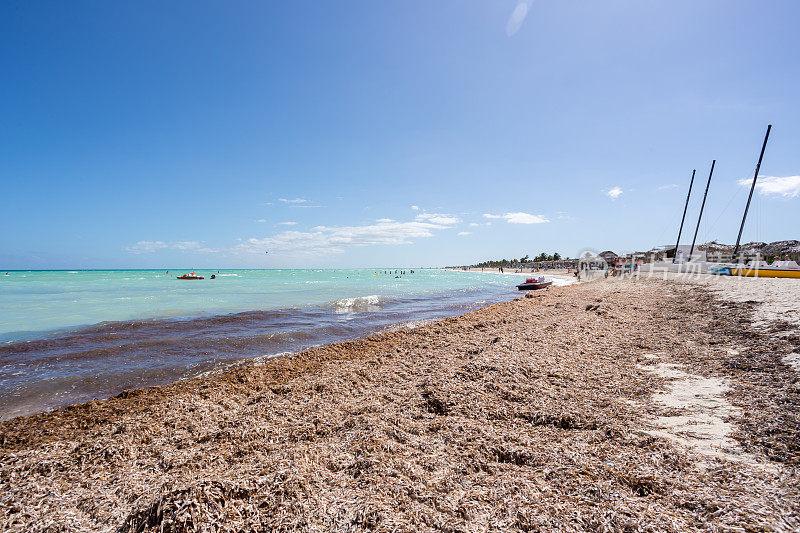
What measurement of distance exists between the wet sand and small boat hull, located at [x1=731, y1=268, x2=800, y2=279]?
19.3 meters

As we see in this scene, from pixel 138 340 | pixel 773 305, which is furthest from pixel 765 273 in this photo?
pixel 138 340

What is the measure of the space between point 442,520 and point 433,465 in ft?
2.78

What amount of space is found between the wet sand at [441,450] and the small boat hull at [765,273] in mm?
19291

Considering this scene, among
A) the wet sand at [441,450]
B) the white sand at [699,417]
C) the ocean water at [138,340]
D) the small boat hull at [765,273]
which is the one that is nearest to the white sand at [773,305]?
the wet sand at [441,450]

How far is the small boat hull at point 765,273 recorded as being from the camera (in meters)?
19.3

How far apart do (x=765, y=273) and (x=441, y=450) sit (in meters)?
28.7

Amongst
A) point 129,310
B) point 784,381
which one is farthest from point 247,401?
point 129,310

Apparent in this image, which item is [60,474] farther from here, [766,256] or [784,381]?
[766,256]

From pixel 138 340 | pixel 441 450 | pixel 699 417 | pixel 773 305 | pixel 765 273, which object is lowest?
pixel 138 340

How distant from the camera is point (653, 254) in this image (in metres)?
53.2

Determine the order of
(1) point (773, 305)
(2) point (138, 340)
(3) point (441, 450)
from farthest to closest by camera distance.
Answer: (2) point (138, 340) < (1) point (773, 305) < (3) point (441, 450)

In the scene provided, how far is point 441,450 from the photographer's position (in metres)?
3.90

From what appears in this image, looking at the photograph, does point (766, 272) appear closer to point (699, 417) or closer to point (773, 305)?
point (773, 305)

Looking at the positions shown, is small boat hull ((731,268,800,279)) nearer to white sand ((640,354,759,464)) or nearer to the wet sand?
the wet sand
